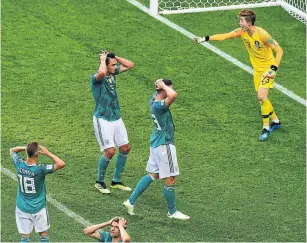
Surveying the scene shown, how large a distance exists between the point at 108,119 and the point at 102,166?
A: 0.73 m

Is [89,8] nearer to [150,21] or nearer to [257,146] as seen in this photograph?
[150,21]

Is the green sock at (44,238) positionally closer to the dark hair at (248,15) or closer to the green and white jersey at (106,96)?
the green and white jersey at (106,96)

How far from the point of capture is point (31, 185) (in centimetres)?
1791

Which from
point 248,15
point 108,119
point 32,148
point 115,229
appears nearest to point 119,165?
point 108,119

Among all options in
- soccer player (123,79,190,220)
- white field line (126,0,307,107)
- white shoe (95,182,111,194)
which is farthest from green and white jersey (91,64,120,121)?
white field line (126,0,307,107)

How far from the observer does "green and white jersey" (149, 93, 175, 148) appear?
63.0ft

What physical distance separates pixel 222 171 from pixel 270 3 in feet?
21.8

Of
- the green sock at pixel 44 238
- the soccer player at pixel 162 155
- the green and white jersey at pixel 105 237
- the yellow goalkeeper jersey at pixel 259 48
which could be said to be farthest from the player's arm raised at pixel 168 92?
the yellow goalkeeper jersey at pixel 259 48

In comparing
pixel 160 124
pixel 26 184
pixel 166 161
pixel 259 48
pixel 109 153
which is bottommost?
pixel 109 153

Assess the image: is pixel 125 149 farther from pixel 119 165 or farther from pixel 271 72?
pixel 271 72

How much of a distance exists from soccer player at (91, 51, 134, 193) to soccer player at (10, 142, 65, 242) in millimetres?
2179

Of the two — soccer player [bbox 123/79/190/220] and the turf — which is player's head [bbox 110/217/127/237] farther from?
A: soccer player [bbox 123/79/190/220]

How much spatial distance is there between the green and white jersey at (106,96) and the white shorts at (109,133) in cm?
9

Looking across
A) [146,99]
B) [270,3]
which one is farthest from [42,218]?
[270,3]
